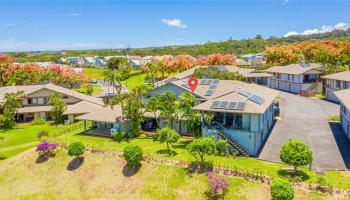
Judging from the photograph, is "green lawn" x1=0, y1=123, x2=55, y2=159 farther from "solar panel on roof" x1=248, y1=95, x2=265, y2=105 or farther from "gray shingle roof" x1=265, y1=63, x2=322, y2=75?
"gray shingle roof" x1=265, y1=63, x2=322, y2=75

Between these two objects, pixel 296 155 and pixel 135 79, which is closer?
pixel 296 155

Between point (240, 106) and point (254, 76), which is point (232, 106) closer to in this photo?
point (240, 106)

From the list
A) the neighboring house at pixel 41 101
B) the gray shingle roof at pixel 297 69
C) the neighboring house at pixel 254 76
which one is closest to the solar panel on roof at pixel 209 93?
the neighboring house at pixel 41 101

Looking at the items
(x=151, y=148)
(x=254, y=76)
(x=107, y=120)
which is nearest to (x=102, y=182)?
(x=151, y=148)

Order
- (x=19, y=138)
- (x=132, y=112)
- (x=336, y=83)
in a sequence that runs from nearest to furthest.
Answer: (x=132, y=112), (x=19, y=138), (x=336, y=83)

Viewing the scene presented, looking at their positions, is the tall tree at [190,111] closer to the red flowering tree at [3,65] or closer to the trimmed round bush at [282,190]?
the trimmed round bush at [282,190]

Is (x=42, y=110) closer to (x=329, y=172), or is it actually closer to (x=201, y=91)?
(x=201, y=91)

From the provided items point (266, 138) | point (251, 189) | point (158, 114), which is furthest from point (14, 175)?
point (266, 138)
